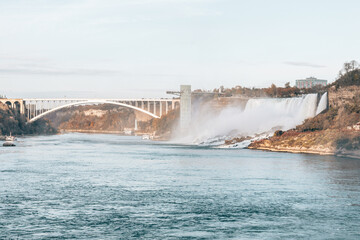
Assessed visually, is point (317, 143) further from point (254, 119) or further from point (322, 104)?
point (254, 119)

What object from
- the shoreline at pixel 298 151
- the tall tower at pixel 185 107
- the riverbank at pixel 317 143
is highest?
the tall tower at pixel 185 107

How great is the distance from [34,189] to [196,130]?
243 ft

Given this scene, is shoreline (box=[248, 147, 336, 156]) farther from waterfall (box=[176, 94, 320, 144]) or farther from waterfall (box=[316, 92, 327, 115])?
Result: waterfall (box=[316, 92, 327, 115])

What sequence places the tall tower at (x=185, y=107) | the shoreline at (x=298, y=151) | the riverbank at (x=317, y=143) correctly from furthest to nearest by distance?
the tall tower at (x=185, y=107) → the shoreline at (x=298, y=151) → the riverbank at (x=317, y=143)

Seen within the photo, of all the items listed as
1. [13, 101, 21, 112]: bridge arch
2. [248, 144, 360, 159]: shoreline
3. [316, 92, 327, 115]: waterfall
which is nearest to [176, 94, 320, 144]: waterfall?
[316, 92, 327, 115]: waterfall

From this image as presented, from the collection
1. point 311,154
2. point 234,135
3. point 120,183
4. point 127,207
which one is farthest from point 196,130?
point 127,207

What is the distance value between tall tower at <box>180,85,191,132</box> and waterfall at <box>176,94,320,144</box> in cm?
151

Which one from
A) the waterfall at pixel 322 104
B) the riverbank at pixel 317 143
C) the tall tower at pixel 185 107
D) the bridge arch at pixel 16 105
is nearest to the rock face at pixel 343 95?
the waterfall at pixel 322 104

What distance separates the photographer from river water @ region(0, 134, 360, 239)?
18.5 meters

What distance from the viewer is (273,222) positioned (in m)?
19.9

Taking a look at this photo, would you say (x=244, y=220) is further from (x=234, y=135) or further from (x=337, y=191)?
(x=234, y=135)

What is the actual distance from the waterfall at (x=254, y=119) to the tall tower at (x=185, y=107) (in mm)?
1508

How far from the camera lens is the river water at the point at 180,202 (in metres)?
18.5

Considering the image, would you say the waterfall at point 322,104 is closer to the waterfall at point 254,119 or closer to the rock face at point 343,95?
the waterfall at point 254,119
